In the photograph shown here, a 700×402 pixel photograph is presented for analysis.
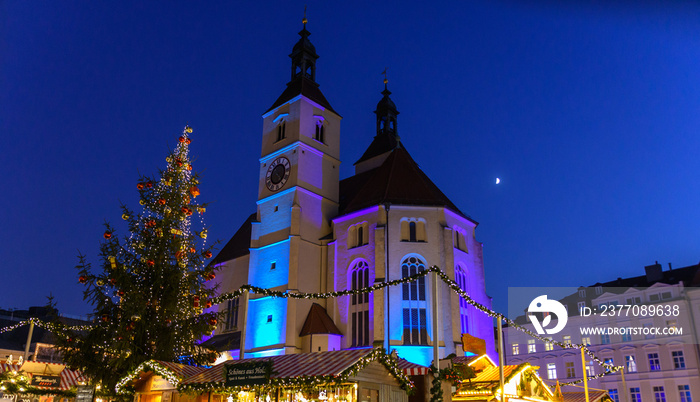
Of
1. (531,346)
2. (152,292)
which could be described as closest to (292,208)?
(152,292)

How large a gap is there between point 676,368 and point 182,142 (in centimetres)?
3866

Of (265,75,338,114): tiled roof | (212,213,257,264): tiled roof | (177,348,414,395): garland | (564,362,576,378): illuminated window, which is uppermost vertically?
(265,75,338,114): tiled roof

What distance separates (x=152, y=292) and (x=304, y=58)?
95.2 ft

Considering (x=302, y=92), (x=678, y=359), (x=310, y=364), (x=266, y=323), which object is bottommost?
(x=310, y=364)

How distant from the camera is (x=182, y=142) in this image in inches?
787

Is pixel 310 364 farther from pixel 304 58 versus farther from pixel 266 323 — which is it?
pixel 304 58

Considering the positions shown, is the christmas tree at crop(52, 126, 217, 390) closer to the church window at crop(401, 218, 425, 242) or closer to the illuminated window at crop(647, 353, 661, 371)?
the church window at crop(401, 218, 425, 242)

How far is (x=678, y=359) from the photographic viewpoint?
42562 millimetres

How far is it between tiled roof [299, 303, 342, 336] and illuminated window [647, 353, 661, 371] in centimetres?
2467

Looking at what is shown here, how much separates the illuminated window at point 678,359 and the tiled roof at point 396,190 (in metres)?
19.9

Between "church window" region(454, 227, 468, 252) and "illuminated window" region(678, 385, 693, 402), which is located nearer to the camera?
"church window" region(454, 227, 468, 252)

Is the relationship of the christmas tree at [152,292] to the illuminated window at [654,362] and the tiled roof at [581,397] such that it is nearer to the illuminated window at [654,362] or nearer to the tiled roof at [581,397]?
the tiled roof at [581,397]

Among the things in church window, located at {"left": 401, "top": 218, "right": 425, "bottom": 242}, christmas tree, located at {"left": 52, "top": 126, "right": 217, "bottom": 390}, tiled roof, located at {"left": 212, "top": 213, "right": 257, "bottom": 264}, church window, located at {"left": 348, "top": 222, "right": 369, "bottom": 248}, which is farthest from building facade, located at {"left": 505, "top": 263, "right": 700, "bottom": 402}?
christmas tree, located at {"left": 52, "top": 126, "right": 217, "bottom": 390}

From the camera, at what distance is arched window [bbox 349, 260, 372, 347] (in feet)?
109
